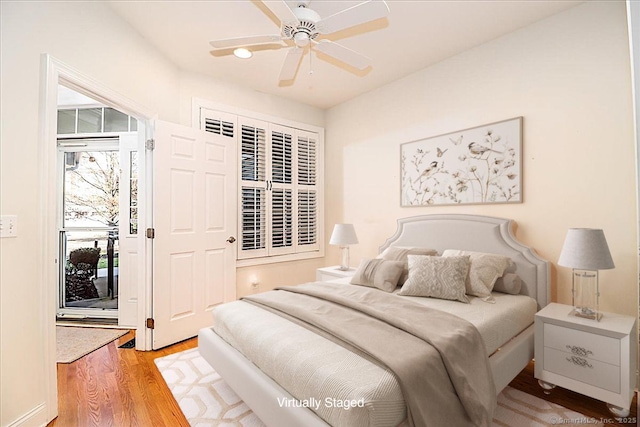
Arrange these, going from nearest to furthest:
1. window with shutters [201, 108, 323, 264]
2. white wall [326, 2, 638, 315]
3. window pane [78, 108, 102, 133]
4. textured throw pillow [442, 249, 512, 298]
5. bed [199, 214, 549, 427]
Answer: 1. bed [199, 214, 549, 427]
2. white wall [326, 2, 638, 315]
3. textured throw pillow [442, 249, 512, 298]
4. window with shutters [201, 108, 323, 264]
5. window pane [78, 108, 102, 133]

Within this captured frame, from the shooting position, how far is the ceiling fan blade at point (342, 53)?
218cm

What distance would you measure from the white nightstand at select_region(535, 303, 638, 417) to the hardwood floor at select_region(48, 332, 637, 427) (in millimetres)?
121

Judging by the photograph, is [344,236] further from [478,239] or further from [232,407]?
[232,407]

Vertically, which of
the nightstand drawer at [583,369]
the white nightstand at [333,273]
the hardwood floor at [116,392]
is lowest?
the hardwood floor at [116,392]

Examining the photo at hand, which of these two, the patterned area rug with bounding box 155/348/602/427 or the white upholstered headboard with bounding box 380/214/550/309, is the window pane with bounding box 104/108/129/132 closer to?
the patterned area rug with bounding box 155/348/602/427

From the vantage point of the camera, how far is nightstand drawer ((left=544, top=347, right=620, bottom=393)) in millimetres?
1845

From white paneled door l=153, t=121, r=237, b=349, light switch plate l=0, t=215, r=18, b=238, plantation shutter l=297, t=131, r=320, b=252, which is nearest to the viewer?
light switch plate l=0, t=215, r=18, b=238

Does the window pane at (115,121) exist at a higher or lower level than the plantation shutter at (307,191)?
higher

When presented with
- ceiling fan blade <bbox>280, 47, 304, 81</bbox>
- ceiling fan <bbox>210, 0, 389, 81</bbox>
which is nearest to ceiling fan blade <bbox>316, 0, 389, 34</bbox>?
ceiling fan <bbox>210, 0, 389, 81</bbox>

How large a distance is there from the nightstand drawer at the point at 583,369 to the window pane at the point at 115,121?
477cm

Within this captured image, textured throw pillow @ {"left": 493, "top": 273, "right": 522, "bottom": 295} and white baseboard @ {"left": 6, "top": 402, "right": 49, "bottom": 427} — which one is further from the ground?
textured throw pillow @ {"left": 493, "top": 273, "right": 522, "bottom": 295}

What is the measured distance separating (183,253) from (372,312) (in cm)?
212

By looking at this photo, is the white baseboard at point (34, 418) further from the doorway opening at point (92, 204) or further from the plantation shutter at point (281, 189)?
the plantation shutter at point (281, 189)

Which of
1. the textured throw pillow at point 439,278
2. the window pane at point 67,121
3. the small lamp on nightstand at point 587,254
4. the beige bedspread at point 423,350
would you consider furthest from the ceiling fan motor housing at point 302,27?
the window pane at point 67,121
